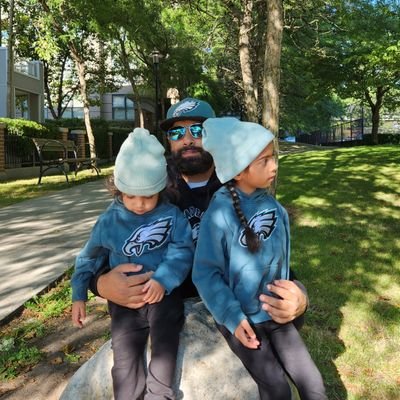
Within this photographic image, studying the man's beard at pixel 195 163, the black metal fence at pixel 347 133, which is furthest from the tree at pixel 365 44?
the man's beard at pixel 195 163

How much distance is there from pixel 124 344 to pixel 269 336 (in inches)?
24.6

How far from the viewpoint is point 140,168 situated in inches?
85.0

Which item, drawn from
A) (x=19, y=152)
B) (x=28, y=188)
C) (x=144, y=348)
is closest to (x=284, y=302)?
(x=144, y=348)

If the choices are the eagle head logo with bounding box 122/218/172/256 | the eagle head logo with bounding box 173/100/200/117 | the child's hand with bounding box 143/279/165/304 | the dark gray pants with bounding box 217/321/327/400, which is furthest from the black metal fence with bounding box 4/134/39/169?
the dark gray pants with bounding box 217/321/327/400

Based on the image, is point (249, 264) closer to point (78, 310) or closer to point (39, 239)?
point (78, 310)

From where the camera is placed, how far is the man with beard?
2070 mm

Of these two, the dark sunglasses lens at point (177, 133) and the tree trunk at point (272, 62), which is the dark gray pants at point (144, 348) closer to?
the dark sunglasses lens at point (177, 133)

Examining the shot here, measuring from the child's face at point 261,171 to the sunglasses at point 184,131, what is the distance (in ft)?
2.74

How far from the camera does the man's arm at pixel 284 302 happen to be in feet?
6.49

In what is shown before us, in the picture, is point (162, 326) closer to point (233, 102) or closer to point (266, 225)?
point (266, 225)

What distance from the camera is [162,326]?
2.10m

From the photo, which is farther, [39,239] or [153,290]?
[39,239]

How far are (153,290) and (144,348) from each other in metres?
0.28

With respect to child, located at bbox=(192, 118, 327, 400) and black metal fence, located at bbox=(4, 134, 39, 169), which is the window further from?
child, located at bbox=(192, 118, 327, 400)
